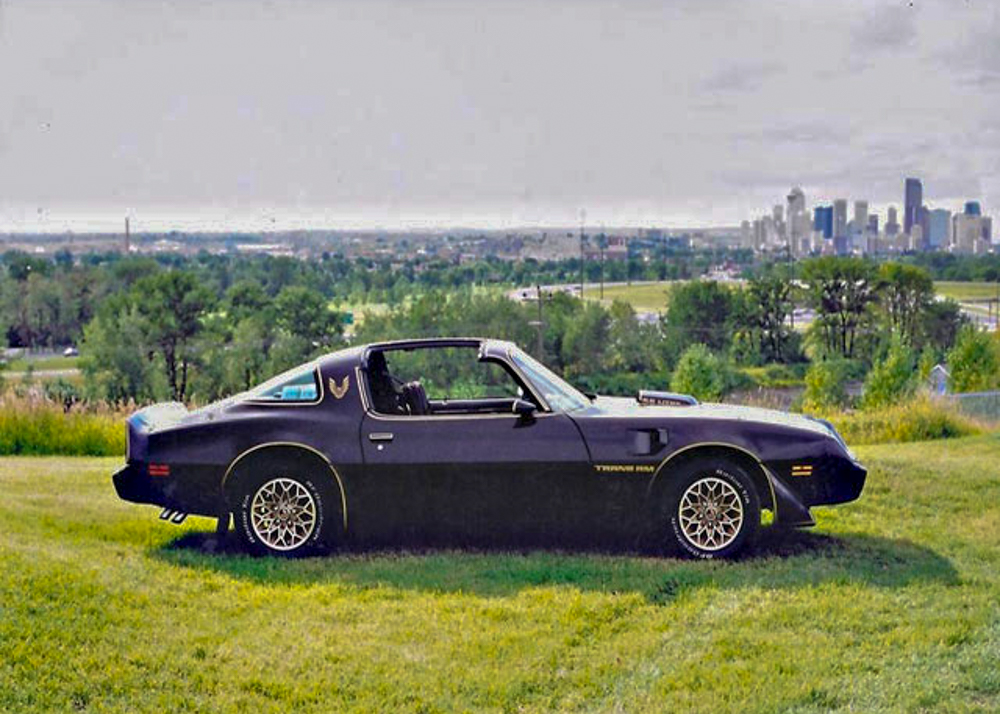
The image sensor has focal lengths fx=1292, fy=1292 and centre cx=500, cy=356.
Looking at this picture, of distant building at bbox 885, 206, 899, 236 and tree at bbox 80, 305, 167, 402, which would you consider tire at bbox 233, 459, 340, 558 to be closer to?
tree at bbox 80, 305, 167, 402

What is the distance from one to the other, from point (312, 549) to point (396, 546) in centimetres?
45

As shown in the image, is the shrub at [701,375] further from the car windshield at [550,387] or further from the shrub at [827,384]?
the car windshield at [550,387]

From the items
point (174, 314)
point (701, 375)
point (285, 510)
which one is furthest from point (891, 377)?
point (285, 510)

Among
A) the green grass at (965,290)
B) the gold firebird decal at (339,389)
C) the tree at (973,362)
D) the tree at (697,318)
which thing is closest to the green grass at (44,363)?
the tree at (697,318)

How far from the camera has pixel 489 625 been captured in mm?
6078

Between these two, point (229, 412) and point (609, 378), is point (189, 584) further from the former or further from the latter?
point (609, 378)

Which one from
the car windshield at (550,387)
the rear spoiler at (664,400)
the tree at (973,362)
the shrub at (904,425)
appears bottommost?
the tree at (973,362)

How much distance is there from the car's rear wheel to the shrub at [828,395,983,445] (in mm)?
6725

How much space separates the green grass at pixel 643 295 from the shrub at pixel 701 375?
30.3 inches

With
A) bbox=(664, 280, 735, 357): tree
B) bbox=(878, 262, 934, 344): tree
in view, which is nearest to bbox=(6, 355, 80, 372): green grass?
bbox=(664, 280, 735, 357): tree

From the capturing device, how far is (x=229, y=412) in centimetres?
711

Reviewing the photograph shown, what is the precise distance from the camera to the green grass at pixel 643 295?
16.0 metres

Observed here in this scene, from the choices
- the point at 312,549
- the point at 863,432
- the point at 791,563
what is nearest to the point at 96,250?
the point at 863,432

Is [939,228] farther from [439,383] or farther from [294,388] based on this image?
[294,388]
